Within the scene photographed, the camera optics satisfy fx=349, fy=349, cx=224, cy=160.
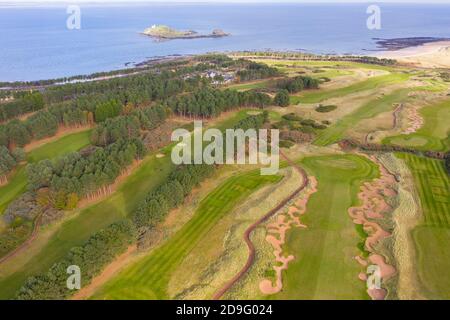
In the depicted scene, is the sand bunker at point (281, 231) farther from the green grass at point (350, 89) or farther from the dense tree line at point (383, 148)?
the green grass at point (350, 89)

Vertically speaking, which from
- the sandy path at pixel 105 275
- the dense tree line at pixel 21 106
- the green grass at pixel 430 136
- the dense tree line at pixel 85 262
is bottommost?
the sandy path at pixel 105 275

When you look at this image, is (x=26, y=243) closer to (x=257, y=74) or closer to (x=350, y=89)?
(x=257, y=74)

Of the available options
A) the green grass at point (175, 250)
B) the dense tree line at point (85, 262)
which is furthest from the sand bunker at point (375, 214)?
the dense tree line at point (85, 262)

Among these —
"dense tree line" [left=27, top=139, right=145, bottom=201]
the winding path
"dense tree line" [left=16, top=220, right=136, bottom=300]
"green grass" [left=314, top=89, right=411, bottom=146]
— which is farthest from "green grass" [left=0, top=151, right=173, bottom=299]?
"green grass" [left=314, top=89, right=411, bottom=146]

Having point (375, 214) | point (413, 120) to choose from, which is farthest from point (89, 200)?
point (413, 120)

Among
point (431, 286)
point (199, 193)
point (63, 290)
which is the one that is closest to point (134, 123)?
point (199, 193)

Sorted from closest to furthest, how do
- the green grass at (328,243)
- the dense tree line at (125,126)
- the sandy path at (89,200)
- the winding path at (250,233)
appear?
the green grass at (328,243) → the winding path at (250,233) → the sandy path at (89,200) → the dense tree line at (125,126)
